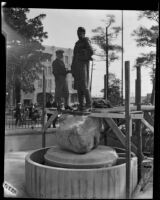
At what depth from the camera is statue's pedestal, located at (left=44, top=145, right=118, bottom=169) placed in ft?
A: 14.2

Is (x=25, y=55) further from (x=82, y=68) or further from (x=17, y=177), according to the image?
(x=17, y=177)

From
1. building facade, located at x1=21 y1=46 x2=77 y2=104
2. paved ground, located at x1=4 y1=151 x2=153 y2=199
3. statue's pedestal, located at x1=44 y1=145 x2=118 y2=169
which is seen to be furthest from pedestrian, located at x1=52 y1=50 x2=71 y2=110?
paved ground, located at x1=4 y1=151 x2=153 y2=199

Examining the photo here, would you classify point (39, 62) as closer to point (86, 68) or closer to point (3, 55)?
point (86, 68)

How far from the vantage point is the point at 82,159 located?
4.37 metres

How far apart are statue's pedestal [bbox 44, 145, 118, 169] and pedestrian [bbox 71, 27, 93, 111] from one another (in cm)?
102

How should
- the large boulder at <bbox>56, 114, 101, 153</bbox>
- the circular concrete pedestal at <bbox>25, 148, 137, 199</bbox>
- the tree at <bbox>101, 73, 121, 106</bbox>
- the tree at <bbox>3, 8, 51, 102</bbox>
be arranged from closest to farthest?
the circular concrete pedestal at <bbox>25, 148, 137, 199</bbox>
the large boulder at <bbox>56, 114, 101, 153</bbox>
the tree at <bbox>3, 8, 51, 102</bbox>
the tree at <bbox>101, 73, 121, 106</bbox>

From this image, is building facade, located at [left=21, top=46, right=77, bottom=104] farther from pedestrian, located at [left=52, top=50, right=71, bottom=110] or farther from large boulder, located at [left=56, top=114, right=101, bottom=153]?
large boulder, located at [left=56, top=114, right=101, bottom=153]

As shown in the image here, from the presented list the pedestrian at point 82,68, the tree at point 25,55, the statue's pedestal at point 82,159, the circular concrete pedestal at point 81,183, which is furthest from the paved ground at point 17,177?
the pedestrian at point 82,68

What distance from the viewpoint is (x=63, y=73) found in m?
5.58

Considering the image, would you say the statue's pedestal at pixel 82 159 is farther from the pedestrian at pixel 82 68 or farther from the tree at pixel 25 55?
the tree at pixel 25 55

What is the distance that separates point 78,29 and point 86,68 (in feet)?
2.69

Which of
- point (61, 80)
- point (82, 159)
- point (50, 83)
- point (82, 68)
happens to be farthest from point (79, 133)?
point (50, 83)

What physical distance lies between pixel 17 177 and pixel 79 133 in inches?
76.5

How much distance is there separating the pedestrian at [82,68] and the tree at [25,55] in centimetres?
74
